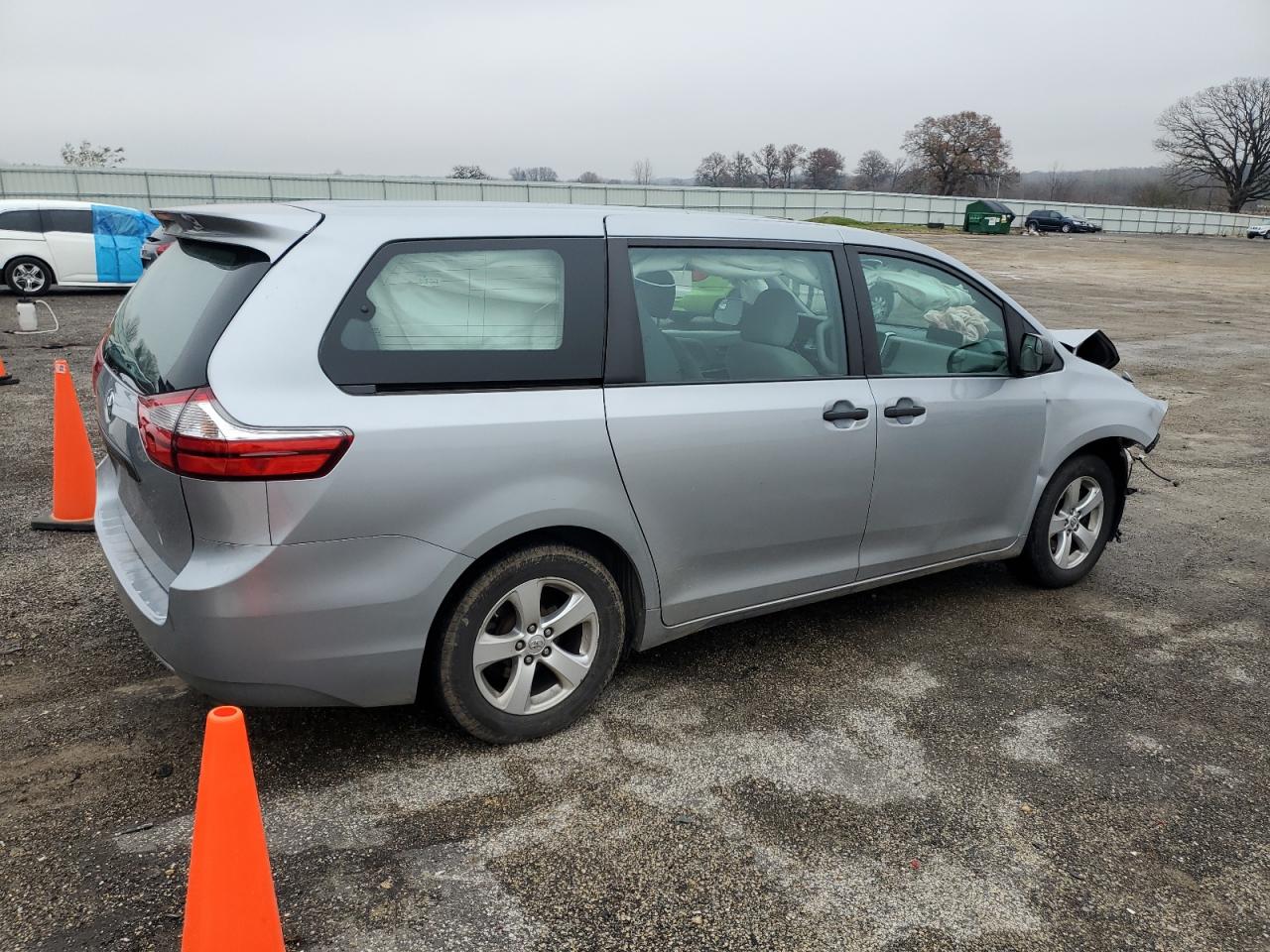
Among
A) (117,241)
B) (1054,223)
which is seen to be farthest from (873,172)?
(117,241)

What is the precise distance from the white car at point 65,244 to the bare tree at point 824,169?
85.8 m

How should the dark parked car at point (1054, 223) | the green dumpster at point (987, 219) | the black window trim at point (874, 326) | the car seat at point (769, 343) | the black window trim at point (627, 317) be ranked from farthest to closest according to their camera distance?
the dark parked car at point (1054, 223)
the green dumpster at point (987, 219)
the black window trim at point (874, 326)
the car seat at point (769, 343)
the black window trim at point (627, 317)

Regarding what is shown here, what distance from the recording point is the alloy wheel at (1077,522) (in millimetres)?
4766

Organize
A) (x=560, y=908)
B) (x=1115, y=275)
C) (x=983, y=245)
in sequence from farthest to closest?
1. (x=983, y=245)
2. (x=1115, y=275)
3. (x=560, y=908)

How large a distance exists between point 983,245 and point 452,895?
45.4m

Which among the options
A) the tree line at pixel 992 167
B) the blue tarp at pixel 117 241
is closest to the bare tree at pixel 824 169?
the tree line at pixel 992 167

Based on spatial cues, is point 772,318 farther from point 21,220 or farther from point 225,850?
point 21,220

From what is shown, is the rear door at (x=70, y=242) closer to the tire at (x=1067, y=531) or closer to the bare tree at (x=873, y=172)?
the tire at (x=1067, y=531)

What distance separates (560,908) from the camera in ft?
8.39

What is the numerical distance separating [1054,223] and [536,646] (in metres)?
66.3

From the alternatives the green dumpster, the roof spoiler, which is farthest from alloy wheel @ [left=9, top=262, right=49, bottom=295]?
the green dumpster

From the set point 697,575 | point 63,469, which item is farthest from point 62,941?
point 63,469

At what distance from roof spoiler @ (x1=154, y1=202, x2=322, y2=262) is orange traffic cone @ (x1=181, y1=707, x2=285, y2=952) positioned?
1.48 m

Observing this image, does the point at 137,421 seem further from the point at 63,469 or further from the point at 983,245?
the point at 983,245
